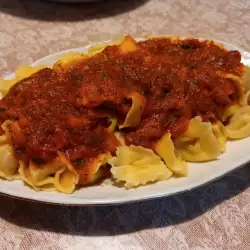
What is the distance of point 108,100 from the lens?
2646 millimetres

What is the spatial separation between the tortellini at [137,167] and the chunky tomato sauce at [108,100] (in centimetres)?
8

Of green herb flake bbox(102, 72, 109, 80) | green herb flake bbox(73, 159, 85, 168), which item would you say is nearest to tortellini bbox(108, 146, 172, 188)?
green herb flake bbox(73, 159, 85, 168)

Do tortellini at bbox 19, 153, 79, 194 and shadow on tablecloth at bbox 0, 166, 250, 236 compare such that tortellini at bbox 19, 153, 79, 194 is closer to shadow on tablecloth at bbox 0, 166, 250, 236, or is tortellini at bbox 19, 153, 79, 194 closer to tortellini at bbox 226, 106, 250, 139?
shadow on tablecloth at bbox 0, 166, 250, 236

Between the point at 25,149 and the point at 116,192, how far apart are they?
0.65 m

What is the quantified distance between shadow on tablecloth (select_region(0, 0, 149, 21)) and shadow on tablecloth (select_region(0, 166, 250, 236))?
2813mm

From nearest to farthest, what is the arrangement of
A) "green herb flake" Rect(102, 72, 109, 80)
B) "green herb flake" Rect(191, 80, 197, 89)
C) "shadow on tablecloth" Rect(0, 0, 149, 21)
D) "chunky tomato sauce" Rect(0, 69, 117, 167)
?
"chunky tomato sauce" Rect(0, 69, 117, 167) → "green herb flake" Rect(102, 72, 109, 80) → "green herb flake" Rect(191, 80, 197, 89) → "shadow on tablecloth" Rect(0, 0, 149, 21)

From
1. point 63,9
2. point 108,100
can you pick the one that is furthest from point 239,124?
point 63,9

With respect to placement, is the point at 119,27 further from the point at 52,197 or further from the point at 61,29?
the point at 52,197

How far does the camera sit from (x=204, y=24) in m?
4.75

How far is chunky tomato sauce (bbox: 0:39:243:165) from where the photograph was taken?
2.57 meters

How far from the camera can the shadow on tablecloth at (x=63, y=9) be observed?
15.7 ft

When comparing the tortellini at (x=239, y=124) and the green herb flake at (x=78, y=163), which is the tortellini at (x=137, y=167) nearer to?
the green herb flake at (x=78, y=163)

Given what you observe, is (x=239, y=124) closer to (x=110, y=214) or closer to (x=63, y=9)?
(x=110, y=214)

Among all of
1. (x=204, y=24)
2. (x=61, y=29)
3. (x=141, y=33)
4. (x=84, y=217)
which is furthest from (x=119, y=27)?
(x=84, y=217)
